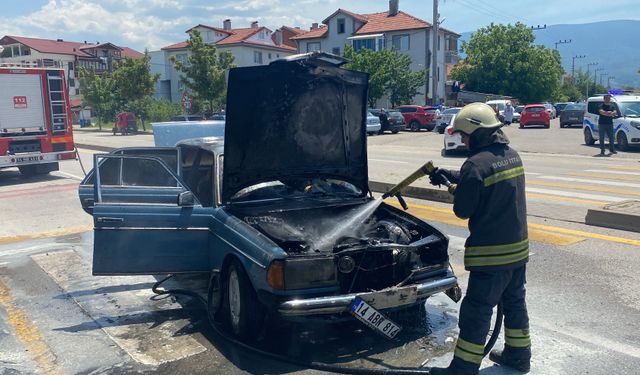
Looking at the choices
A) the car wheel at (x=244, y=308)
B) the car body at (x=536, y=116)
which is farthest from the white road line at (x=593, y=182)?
the car body at (x=536, y=116)

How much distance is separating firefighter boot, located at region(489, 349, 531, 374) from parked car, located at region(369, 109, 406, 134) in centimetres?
2947

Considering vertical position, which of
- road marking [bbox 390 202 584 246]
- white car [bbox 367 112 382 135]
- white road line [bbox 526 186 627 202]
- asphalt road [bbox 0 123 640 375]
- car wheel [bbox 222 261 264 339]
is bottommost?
asphalt road [bbox 0 123 640 375]

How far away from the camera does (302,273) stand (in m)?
4.22

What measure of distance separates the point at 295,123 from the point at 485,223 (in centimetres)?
219

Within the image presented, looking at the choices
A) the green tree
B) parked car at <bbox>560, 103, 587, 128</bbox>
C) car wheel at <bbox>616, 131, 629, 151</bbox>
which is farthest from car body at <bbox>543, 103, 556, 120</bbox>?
the green tree

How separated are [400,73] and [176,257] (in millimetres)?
42977

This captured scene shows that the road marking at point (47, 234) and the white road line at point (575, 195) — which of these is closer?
the road marking at point (47, 234)

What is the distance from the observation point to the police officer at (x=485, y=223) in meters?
3.80

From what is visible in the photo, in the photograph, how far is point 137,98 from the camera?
50.0 metres

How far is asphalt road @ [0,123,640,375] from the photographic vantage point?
435 cm

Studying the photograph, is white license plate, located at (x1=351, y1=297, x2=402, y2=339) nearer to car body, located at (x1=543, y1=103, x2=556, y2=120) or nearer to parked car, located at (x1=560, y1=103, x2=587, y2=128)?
parked car, located at (x1=560, y1=103, x2=587, y2=128)

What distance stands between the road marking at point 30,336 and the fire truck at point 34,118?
398 inches

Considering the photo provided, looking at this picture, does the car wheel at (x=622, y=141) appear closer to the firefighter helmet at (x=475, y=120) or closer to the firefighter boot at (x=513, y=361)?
the firefighter boot at (x=513, y=361)

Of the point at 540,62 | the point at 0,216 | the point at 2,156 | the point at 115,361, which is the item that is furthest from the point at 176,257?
the point at 540,62
